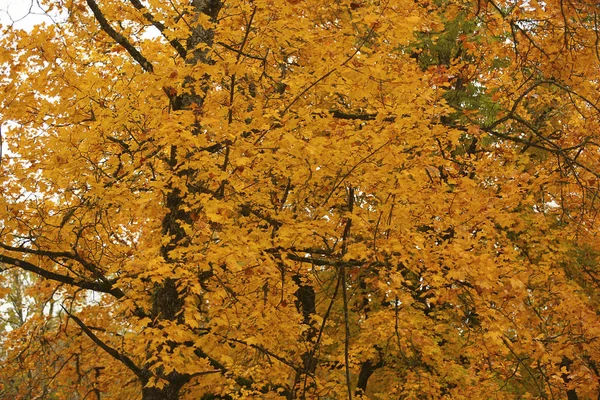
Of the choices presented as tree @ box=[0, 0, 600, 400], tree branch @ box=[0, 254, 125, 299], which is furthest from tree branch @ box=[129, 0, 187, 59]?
tree branch @ box=[0, 254, 125, 299]

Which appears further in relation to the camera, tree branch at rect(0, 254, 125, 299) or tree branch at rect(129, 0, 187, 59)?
tree branch at rect(129, 0, 187, 59)

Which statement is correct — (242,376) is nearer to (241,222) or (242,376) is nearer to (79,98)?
(241,222)

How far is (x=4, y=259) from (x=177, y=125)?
9.08 feet

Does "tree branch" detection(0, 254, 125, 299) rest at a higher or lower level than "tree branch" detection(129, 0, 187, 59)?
lower

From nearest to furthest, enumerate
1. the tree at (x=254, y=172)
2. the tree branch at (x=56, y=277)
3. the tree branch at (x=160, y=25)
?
the tree at (x=254, y=172), the tree branch at (x=56, y=277), the tree branch at (x=160, y=25)

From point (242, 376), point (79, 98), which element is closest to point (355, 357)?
point (242, 376)

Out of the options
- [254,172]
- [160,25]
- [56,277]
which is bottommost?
[56,277]

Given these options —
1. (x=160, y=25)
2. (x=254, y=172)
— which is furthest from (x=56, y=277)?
(x=160, y=25)

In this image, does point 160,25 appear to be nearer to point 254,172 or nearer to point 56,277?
point 254,172

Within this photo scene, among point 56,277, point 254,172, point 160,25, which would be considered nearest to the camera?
point 254,172

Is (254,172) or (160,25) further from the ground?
(160,25)

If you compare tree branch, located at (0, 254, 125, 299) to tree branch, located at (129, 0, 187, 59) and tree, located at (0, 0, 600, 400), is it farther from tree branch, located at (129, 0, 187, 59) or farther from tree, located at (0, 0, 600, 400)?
tree branch, located at (129, 0, 187, 59)

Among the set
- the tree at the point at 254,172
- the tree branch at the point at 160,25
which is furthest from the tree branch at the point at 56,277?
the tree branch at the point at 160,25

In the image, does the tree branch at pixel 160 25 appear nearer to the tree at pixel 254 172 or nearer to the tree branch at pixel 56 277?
the tree at pixel 254 172
